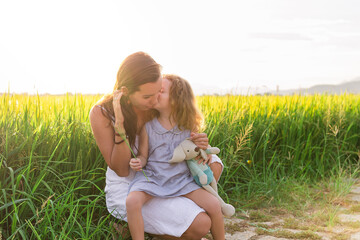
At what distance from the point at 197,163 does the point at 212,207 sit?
345 mm

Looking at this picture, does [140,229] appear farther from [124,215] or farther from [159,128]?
[159,128]

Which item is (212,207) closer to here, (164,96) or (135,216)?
(135,216)

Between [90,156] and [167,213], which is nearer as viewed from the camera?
[167,213]

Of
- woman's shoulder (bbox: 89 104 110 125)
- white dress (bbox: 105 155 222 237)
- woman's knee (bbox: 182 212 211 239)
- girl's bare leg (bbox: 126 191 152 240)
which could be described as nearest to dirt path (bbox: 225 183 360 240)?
woman's knee (bbox: 182 212 211 239)

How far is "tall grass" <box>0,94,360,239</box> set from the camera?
2844mm

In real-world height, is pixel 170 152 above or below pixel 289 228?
above

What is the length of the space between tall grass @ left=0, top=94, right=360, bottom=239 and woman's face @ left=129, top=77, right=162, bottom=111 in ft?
2.43

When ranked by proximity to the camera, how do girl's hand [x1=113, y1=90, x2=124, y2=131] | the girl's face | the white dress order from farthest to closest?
1. the girl's face
2. the white dress
3. girl's hand [x1=113, y1=90, x2=124, y2=131]

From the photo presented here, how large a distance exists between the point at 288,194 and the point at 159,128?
221 centimetres

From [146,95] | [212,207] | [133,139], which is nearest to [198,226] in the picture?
[212,207]

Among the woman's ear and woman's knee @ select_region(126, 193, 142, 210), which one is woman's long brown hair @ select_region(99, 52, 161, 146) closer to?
the woman's ear

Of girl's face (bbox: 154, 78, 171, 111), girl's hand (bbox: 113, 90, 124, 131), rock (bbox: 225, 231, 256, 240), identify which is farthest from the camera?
rock (bbox: 225, 231, 256, 240)

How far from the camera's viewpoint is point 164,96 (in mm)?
2930

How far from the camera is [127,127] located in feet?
9.62
